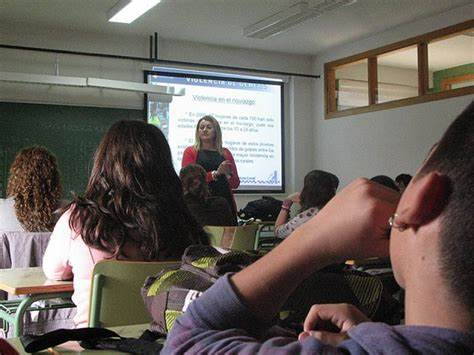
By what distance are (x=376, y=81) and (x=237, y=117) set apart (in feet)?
5.79

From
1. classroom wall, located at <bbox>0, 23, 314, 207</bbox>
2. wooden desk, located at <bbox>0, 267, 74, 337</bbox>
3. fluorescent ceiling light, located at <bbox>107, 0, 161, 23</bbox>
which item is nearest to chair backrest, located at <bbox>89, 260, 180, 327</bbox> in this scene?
wooden desk, located at <bbox>0, 267, 74, 337</bbox>

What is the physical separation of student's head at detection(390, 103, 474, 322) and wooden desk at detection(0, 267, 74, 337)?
184 cm

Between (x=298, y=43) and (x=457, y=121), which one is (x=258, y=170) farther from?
(x=457, y=121)

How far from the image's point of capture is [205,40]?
23.7ft

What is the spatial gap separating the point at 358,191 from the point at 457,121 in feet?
0.39

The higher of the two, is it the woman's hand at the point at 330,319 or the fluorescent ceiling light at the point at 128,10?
the fluorescent ceiling light at the point at 128,10

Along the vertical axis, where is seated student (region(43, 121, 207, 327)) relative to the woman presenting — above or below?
below

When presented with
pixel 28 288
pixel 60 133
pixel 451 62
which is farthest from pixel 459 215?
pixel 451 62

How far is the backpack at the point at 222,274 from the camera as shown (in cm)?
84

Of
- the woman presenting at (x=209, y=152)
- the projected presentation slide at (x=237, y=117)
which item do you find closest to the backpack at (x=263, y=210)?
the woman presenting at (x=209, y=152)

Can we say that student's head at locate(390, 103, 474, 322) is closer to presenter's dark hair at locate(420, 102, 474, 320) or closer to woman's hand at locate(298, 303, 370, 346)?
presenter's dark hair at locate(420, 102, 474, 320)

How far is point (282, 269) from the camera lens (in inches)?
25.1

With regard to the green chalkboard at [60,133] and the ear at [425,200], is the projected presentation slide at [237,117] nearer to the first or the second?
the green chalkboard at [60,133]

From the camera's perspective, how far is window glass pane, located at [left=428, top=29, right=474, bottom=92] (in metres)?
6.44
